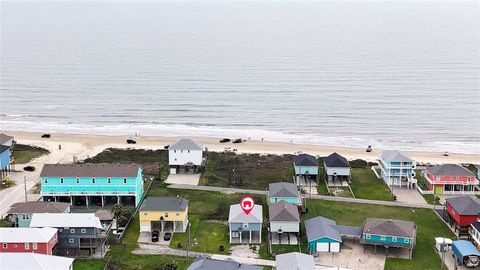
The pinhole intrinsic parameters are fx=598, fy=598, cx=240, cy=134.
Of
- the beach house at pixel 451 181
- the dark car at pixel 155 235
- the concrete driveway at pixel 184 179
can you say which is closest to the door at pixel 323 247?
the dark car at pixel 155 235

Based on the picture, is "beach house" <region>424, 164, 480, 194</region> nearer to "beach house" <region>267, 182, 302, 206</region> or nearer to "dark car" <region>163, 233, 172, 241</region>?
"beach house" <region>267, 182, 302, 206</region>

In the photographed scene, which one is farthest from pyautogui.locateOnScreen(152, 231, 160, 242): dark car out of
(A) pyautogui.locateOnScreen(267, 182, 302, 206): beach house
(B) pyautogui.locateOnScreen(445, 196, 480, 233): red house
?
(B) pyautogui.locateOnScreen(445, 196, 480, 233): red house

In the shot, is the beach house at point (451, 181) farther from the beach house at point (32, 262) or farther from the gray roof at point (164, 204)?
the beach house at point (32, 262)

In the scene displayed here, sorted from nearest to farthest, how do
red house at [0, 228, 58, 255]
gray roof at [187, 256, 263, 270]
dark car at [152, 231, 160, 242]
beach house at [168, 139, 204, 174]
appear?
gray roof at [187, 256, 263, 270] → red house at [0, 228, 58, 255] → dark car at [152, 231, 160, 242] → beach house at [168, 139, 204, 174]

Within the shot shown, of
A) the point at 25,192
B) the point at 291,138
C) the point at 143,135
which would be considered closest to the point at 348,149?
the point at 291,138

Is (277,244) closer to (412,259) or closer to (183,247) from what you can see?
(183,247)

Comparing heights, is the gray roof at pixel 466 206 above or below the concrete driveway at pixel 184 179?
below

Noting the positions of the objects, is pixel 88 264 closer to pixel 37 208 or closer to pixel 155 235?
pixel 155 235
